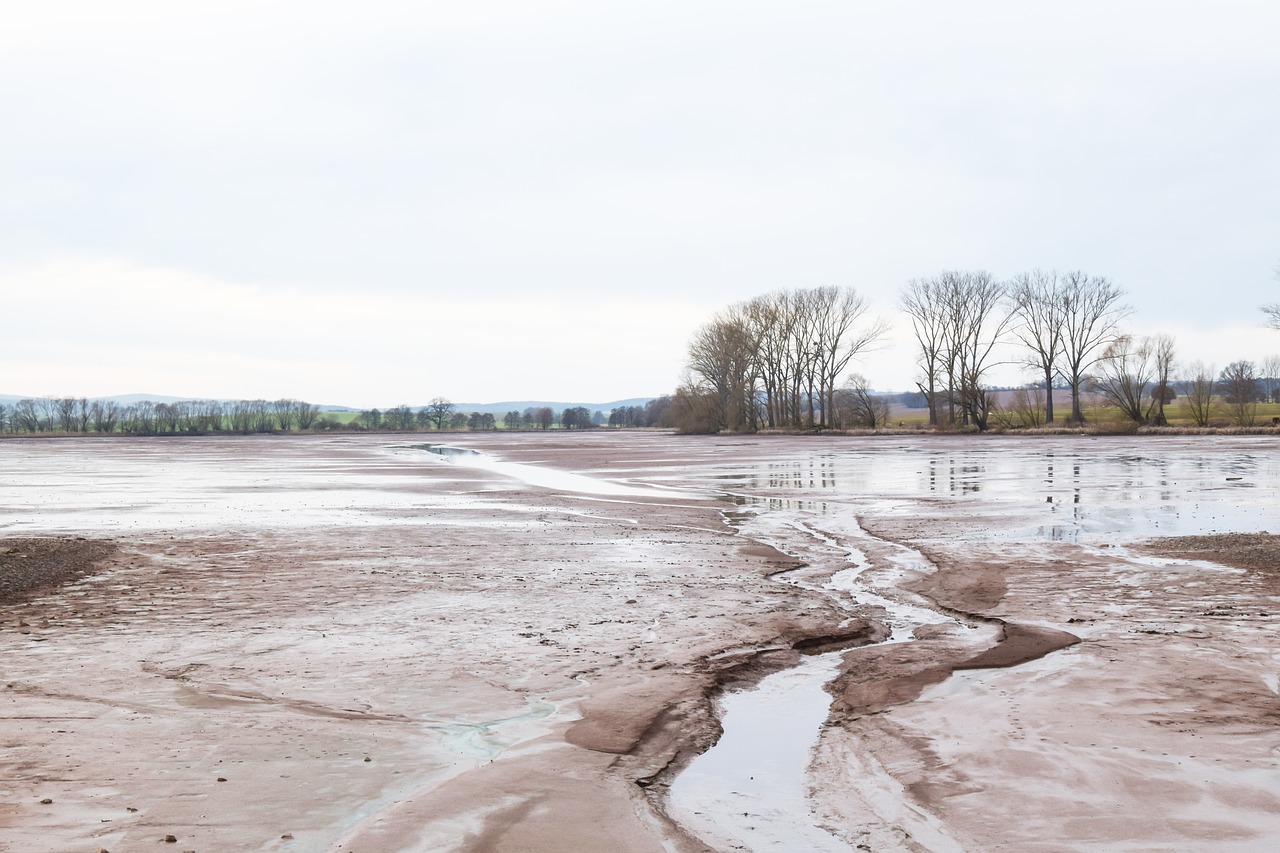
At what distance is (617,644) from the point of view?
952cm

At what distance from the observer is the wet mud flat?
534cm

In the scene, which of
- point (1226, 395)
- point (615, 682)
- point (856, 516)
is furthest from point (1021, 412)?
point (615, 682)

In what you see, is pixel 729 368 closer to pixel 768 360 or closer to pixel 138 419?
pixel 768 360

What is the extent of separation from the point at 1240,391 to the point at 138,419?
169213 mm

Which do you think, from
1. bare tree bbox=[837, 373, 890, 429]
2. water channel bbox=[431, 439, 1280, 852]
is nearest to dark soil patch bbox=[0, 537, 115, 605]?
water channel bbox=[431, 439, 1280, 852]

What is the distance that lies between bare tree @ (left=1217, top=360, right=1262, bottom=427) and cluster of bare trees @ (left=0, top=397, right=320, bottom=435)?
5615 inches

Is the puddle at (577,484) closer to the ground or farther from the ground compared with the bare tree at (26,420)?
closer to the ground

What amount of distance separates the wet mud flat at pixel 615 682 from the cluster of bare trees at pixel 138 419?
160584 mm

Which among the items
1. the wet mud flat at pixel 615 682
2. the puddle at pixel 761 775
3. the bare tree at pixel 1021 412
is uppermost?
the bare tree at pixel 1021 412

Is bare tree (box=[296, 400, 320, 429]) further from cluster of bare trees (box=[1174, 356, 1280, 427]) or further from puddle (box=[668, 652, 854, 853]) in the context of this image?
puddle (box=[668, 652, 854, 853])

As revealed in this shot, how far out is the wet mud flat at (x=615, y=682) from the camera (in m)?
5.34

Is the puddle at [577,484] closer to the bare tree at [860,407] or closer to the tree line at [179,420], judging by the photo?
the bare tree at [860,407]

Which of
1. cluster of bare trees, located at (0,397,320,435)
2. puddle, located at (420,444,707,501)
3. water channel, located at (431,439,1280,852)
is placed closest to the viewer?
water channel, located at (431,439,1280,852)

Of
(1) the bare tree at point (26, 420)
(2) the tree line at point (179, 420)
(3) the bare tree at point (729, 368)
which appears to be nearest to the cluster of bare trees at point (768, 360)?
(3) the bare tree at point (729, 368)
